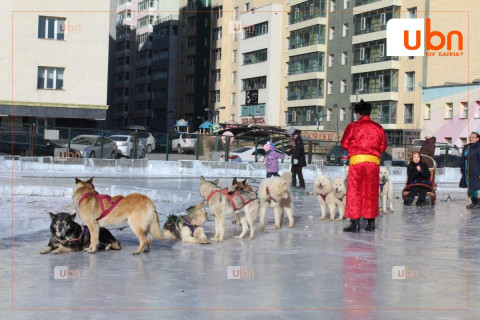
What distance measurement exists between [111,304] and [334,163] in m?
30.0

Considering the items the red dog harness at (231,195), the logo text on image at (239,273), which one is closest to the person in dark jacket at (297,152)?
the red dog harness at (231,195)

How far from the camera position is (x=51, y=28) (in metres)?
44.3

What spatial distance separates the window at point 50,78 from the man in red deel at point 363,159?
35.5 meters

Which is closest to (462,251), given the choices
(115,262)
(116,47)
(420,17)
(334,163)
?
(115,262)

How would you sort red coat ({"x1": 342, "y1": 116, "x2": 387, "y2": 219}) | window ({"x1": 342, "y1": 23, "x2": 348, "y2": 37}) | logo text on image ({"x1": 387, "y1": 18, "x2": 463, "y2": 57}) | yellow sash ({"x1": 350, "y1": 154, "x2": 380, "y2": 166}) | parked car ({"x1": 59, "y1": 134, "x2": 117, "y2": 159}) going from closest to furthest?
red coat ({"x1": 342, "y1": 116, "x2": 387, "y2": 219}) < yellow sash ({"x1": 350, "y1": 154, "x2": 380, "y2": 166}) < parked car ({"x1": 59, "y1": 134, "x2": 117, "y2": 159}) < logo text on image ({"x1": 387, "y1": 18, "x2": 463, "y2": 57}) < window ({"x1": 342, "y1": 23, "x2": 348, "y2": 37})

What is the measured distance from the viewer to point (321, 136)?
6794 centimetres

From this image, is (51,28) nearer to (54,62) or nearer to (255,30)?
(54,62)

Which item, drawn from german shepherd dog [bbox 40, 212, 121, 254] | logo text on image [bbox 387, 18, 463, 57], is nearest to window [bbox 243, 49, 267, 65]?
logo text on image [bbox 387, 18, 463, 57]

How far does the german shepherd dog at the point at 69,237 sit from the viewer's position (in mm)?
8500

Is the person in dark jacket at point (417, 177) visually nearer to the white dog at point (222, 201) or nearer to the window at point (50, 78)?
the white dog at point (222, 201)

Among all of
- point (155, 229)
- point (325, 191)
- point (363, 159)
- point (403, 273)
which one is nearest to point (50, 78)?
point (325, 191)

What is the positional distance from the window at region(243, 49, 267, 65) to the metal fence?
46978 millimetres

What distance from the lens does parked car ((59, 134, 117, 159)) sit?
3045 cm

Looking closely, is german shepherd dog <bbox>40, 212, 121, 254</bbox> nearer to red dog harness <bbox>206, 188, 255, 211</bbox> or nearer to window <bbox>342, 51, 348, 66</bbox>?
red dog harness <bbox>206, 188, 255, 211</bbox>
